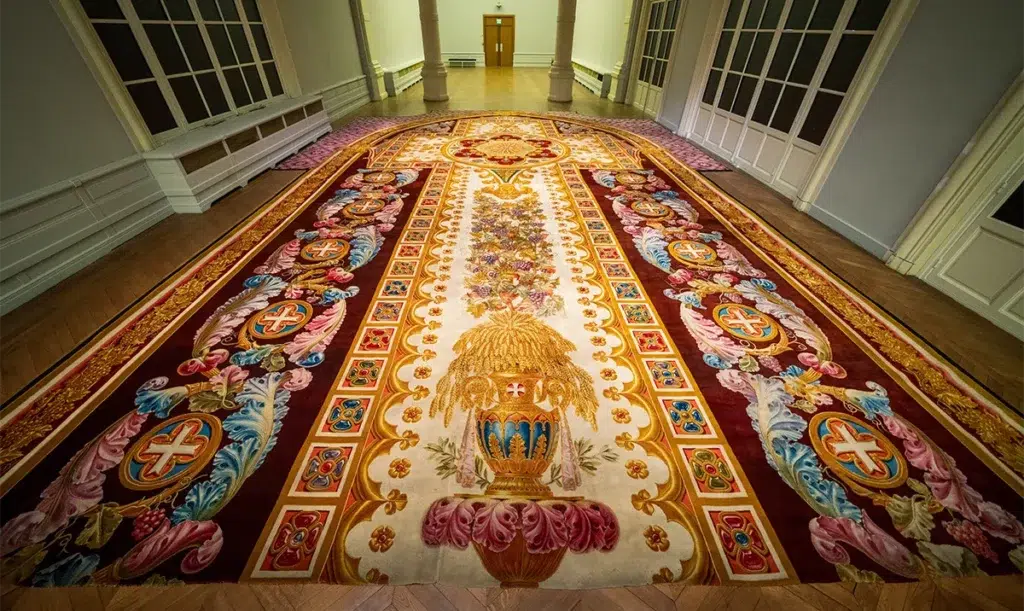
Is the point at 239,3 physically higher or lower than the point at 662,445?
higher

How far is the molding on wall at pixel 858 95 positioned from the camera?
3006 mm

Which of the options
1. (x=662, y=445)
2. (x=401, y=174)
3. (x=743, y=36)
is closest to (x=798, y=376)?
(x=662, y=445)

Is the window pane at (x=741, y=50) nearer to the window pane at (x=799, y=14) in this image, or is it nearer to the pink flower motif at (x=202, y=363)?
the window pane at (x=799, y=14)

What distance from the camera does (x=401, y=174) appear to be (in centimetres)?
458

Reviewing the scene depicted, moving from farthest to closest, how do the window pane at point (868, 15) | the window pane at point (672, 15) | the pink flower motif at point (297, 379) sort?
the window pane at point (672, 15) → the window pane at point (868, 15) → the pink flower motif at point (297, 379)

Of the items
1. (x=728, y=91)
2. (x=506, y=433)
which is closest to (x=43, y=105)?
(x=506, y=433)

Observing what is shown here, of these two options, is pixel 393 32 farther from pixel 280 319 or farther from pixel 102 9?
pixel 280 319

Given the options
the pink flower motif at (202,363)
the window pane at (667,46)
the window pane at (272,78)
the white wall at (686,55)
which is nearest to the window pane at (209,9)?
the window pane at (272,78)

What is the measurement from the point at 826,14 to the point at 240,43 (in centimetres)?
745

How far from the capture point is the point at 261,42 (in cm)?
532

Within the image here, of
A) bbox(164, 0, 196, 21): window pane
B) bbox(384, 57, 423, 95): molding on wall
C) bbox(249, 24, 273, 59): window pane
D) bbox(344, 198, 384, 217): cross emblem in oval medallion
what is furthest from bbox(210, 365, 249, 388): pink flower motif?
bbox(384, 57, 423, 95): molding on wall

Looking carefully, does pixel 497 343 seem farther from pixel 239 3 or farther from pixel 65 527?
pixel 239 3

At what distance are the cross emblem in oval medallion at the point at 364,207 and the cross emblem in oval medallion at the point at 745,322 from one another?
3.40 meters

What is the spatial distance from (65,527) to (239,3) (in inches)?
256
